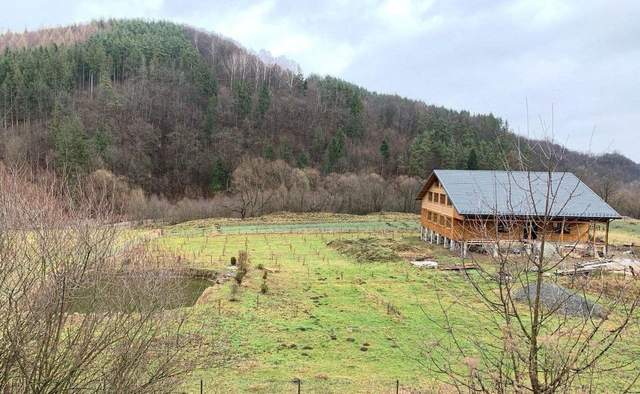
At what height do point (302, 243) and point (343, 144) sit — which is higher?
point (343, 144)

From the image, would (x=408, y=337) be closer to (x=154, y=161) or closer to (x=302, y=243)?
(x=302, y=243)

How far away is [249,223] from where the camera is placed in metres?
42.6

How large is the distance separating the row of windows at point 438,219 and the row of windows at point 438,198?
87 centimetres

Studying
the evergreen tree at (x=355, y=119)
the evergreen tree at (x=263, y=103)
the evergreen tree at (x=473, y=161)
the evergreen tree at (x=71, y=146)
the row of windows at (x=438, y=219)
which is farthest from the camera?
the evergreen tree at (x=355, y=119)

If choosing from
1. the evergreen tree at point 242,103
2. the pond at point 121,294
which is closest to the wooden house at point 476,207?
the pond at point 121,294

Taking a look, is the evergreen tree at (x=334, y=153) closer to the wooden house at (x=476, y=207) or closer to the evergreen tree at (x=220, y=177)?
the evergreen tree at (x=220, y=177)

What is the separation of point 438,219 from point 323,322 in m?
17.5

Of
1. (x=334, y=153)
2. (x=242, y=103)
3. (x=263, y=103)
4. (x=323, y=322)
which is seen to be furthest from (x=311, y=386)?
(x=263, y=103)

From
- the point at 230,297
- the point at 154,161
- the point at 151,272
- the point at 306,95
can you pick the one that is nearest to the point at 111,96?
the point at 154,161

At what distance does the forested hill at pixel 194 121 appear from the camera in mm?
64062

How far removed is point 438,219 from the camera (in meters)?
29.3

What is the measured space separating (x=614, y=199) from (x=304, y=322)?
57458 millimetres

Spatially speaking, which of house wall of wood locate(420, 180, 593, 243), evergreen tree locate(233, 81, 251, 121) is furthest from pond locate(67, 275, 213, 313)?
evergreen tree locate(233, 81, 251, 121)

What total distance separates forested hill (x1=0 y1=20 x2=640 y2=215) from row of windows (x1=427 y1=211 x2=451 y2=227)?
33.8m
